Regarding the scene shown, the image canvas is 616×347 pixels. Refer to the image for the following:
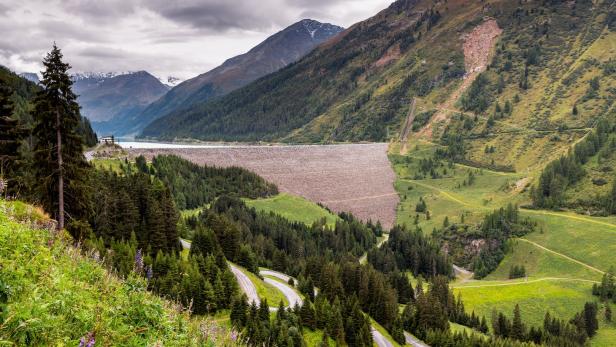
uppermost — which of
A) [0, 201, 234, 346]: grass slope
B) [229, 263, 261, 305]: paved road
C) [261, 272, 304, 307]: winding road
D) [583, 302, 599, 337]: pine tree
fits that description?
[0, 201, 234, 346]: grass slope

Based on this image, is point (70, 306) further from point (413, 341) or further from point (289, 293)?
point (413, 341)

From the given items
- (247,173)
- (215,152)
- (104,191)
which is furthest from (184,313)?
(215,152)

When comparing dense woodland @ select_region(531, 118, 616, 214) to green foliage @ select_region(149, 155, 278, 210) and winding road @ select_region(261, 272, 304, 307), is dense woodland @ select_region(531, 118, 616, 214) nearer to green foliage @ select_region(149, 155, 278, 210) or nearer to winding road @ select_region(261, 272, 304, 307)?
green foliage @ select_region(149, 155, 278, 210)

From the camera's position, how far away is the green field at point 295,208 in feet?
529

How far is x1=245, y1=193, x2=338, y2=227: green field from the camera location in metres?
161

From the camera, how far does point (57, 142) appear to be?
122 ft

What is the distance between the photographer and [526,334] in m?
104

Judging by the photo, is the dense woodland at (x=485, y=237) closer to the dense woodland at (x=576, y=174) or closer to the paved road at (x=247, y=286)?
the dense woodland at (x=576, y=174)

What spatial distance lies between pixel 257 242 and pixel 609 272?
9588 centimetres

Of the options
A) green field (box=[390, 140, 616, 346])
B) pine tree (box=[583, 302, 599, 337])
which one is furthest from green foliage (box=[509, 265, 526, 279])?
pine tree (box=[583, 302, 599, 337])

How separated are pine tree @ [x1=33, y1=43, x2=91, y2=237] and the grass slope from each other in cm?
2446

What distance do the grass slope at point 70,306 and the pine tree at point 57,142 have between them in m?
24.5

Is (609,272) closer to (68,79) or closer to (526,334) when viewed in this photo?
(526,334)

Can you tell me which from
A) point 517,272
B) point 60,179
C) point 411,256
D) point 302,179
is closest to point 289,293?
point 60,179
